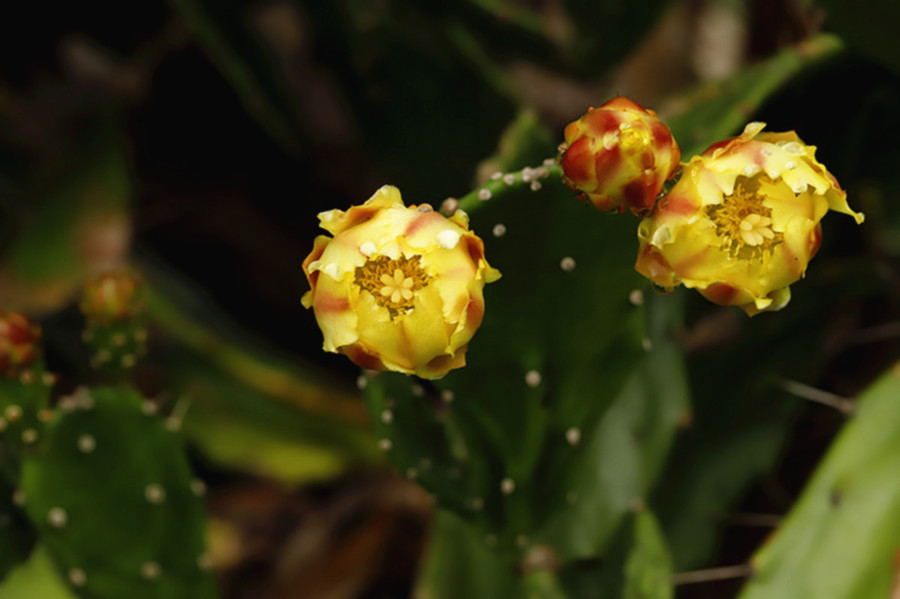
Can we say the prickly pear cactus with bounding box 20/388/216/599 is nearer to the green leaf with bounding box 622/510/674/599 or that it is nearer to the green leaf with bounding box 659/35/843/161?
the green leaf with bounding box 622/510/674/599

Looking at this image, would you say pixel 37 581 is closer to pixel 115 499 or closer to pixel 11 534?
pixel 11 534

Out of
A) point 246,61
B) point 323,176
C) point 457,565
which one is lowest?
point 457,565

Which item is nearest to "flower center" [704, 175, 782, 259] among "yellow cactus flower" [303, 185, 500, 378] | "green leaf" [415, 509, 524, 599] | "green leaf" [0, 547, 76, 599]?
"yellow cactus flower" [303, 185, 500, 378]

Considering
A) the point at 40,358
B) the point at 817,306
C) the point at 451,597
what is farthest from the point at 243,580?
the point at 817,306

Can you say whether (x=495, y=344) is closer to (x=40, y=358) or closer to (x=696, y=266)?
(x=696, y=266)

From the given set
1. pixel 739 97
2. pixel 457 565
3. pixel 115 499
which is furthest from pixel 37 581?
pixel 739 97

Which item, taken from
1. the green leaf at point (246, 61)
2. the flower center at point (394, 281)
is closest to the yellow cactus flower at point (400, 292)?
the flower center at point (394, 281)

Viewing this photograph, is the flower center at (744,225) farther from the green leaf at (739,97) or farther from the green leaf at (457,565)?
the green leaf at (457,565)
